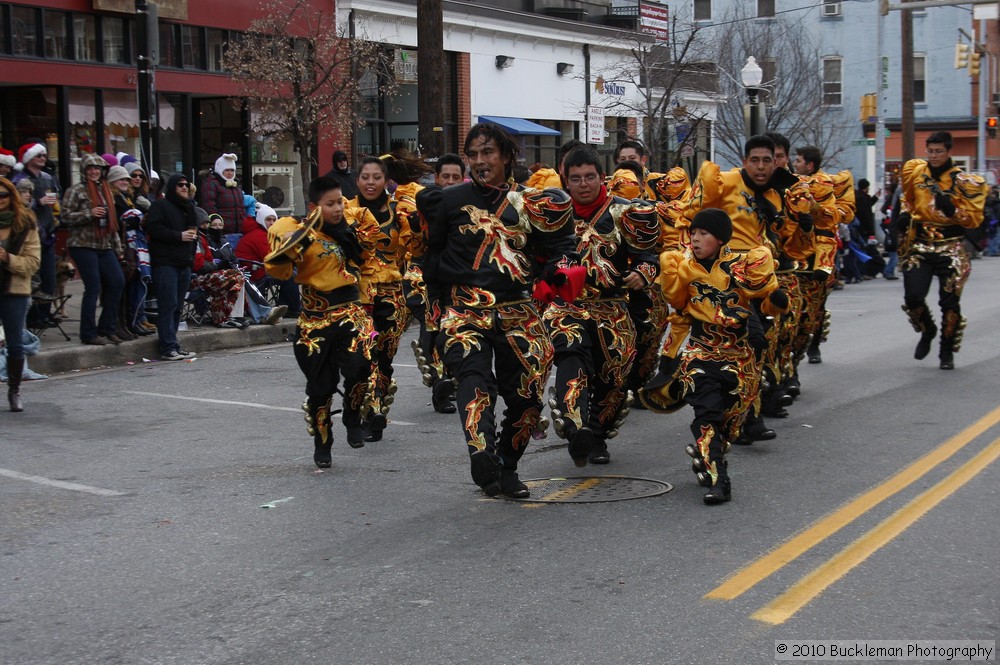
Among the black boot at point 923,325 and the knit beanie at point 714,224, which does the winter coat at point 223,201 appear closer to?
the black boot at point 923,325

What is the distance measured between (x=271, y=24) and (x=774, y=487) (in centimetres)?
1663

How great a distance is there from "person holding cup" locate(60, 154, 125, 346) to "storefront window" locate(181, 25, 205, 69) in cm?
964

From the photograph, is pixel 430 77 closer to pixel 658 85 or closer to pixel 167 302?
pixel 167 302

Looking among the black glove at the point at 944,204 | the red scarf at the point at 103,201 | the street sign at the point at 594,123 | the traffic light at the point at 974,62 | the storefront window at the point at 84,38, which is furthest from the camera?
the traffic light at the point at 974,62

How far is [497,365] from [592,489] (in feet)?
3.26

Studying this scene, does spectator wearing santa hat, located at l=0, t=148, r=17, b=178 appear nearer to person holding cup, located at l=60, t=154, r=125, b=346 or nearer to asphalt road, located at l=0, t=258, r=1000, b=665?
person holding cup, located at l=60, t=154, r=125, b=346

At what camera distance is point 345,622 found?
5008 millimetres

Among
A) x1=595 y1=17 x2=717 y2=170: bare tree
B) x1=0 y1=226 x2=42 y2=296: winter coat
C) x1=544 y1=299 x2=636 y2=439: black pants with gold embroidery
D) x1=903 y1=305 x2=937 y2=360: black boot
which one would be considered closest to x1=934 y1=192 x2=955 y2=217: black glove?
x1=903 y1=305 x2=937 y2=360: black boot

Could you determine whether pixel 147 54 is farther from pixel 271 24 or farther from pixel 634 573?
pixel 634 573

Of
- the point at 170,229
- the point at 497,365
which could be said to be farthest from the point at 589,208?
the point at 170,229

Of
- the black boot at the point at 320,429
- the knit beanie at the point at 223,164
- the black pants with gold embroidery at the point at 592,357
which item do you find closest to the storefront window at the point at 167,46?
the knit beanie at the point at 223,164

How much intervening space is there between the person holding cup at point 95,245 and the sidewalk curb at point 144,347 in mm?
190

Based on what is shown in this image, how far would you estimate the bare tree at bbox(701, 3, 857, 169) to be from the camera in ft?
128

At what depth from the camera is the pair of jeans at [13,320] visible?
9.91 metres
